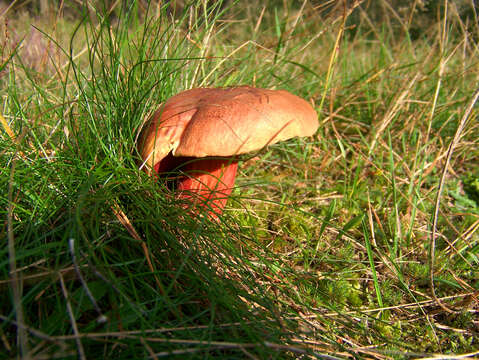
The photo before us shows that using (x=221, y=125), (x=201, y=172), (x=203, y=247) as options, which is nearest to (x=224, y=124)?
(x=221, y=125)

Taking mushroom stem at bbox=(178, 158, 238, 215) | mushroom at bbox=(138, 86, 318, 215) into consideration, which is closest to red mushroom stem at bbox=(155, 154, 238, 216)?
mushroom stem at bbox=(178, 158, 238, 215)

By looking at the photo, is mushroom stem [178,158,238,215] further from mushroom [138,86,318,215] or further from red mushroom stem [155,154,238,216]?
mushroom [138,86,318,215]

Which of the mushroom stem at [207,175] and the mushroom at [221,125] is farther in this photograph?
the mushroom stem at [207,175]

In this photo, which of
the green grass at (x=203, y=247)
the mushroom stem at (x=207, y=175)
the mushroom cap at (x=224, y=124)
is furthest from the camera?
the mushroom stem at (x=207, y=175)

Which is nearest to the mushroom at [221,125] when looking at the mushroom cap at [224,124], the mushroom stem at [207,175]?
the mushroom cap at [224,124]

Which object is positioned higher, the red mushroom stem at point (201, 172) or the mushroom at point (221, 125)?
the mushroom at point (221, 125)

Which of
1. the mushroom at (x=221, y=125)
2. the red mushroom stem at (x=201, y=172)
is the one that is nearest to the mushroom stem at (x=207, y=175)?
the red mushroom stem at (x=201, y=172)

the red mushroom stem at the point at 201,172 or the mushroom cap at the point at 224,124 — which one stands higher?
the mushroom cap at the point at 224,124

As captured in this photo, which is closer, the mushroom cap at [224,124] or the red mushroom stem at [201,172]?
the mushroom cap at [224,124]

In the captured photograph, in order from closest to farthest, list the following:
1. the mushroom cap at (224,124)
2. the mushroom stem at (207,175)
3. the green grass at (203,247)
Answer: the green grass at (203,247) → the mushroom cap at (224,124) → the mushroom stem at (207,175)

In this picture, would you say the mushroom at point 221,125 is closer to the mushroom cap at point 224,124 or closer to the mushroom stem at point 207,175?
the mushroom cap at point 224,124
